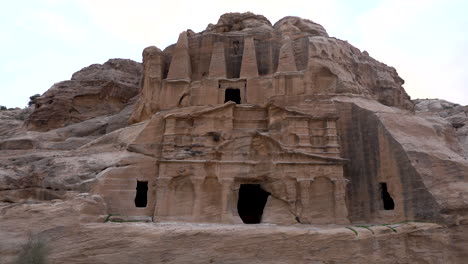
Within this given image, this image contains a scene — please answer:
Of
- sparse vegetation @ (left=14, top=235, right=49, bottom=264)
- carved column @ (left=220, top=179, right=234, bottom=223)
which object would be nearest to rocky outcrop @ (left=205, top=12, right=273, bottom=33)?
carved column @ (left=220, top=179, right=234, bottom=223)

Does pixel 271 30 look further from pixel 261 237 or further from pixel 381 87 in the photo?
pixel 261 237

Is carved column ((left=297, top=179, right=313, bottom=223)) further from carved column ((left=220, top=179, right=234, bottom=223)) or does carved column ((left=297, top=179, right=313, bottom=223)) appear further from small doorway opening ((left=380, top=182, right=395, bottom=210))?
small doorway opening ((left=380, top=182, right=395, bottom=210))

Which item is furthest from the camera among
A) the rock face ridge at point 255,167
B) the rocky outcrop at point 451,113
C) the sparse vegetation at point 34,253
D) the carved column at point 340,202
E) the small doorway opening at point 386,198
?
the rocky outcrop at point 451,113

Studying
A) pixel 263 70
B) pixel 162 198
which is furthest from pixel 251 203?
pixel 263 70

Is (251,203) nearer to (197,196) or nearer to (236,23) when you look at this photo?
(197,196)

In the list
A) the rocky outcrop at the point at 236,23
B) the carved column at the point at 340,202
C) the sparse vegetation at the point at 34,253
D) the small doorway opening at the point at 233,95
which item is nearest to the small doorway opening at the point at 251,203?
the carved column at the point at 340,202

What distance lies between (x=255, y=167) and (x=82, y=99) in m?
20.0

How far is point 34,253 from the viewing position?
1319cm

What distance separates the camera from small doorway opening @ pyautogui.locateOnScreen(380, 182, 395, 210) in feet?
69.3

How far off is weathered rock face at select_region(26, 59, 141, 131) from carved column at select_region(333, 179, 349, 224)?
854 inches

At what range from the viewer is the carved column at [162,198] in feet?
66.9

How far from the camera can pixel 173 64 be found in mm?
27562

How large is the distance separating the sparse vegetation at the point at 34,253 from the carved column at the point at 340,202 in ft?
43.1

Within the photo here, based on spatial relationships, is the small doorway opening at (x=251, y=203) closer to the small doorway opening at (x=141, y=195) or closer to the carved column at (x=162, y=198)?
the carved column at (x=162, y=198)
